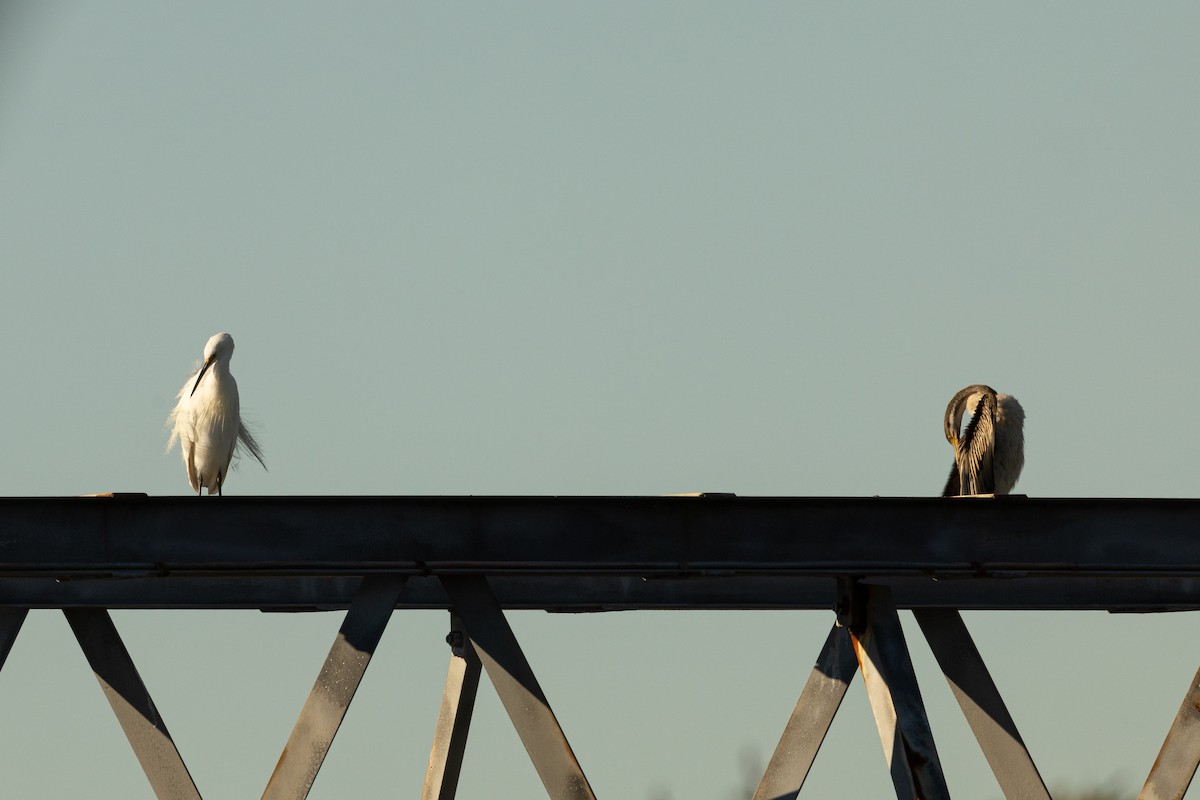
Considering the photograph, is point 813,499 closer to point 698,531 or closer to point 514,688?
point 698,531

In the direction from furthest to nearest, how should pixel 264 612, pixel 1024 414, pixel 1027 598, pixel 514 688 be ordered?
pixel 1024 414 < pixel 264 612 < pixel 1027 598 < pixel 514 688

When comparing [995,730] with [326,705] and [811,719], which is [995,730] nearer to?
[811,719]

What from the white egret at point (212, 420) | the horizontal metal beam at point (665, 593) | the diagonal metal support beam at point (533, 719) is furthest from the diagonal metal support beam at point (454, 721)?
the white egret at point (212, 420)

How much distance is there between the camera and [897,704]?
8609 mm

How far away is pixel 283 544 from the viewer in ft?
27.7

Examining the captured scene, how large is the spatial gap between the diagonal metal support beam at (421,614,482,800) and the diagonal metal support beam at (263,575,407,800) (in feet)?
10.1

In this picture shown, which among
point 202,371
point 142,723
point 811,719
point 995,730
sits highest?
point 202,371

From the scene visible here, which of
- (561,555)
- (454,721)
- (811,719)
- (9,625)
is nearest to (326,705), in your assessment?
(561,555)

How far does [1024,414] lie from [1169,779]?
6174 mm

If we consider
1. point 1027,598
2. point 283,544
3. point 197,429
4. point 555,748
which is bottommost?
point 555,748

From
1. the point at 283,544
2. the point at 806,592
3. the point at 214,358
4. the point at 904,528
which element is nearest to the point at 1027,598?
the point at 806,592

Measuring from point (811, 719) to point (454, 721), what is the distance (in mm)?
2770

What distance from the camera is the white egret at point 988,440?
49.4 feet

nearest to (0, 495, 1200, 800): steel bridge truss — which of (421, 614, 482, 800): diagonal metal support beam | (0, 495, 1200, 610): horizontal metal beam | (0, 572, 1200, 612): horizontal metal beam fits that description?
(0, 495, 1200, 610): horizontal metal beam
